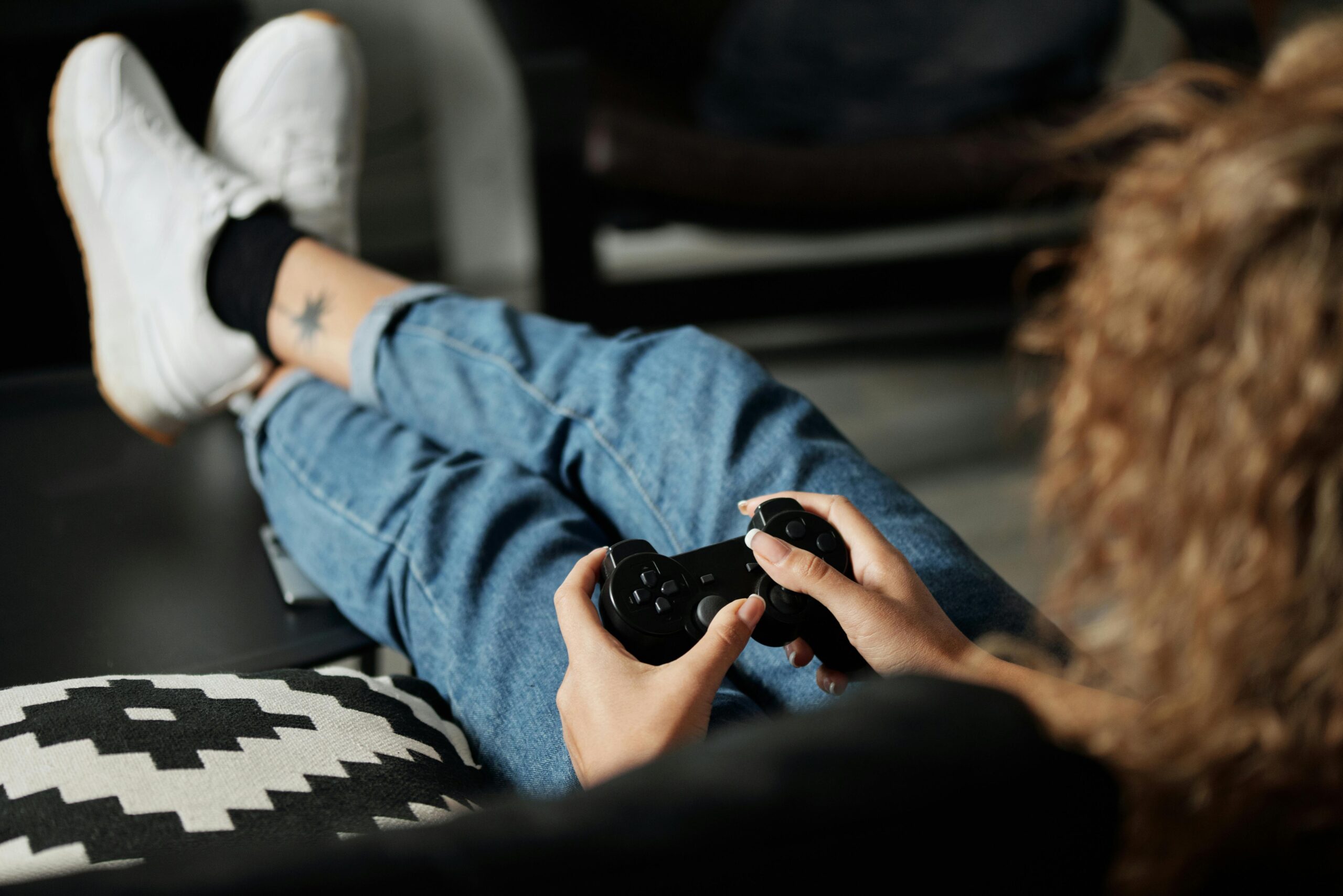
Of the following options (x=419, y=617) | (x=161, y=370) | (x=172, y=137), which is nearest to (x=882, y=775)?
(x=419, y=617)

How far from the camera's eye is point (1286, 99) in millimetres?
270

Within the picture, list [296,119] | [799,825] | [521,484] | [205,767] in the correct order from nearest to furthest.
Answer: [799,825]
[205,767]
[521,484]
[296,119]

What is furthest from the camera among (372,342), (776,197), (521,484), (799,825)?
(776,197)

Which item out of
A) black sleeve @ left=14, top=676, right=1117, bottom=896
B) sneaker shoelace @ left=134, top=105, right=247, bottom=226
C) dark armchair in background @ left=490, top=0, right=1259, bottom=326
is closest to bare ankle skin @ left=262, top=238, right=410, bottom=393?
sneaker shoelace @ left=134, top=105, right=247, bottom=226

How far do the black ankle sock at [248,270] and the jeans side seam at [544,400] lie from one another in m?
0.18

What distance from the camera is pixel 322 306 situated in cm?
89

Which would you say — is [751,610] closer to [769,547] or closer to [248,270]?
[769,547]

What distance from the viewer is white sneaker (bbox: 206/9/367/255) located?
1082mm

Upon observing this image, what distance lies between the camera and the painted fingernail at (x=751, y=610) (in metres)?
0.50

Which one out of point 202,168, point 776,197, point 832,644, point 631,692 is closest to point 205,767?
point 631,692

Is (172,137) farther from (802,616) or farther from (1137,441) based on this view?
(1137,441)

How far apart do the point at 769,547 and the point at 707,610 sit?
5 centimetres

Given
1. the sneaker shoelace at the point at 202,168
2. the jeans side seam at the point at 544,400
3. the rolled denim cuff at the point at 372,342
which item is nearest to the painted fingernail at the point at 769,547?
the jeans side seam at the point at 544,400

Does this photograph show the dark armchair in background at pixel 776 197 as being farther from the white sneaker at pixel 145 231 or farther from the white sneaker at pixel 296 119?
the white sneaker at pixel 145 231
